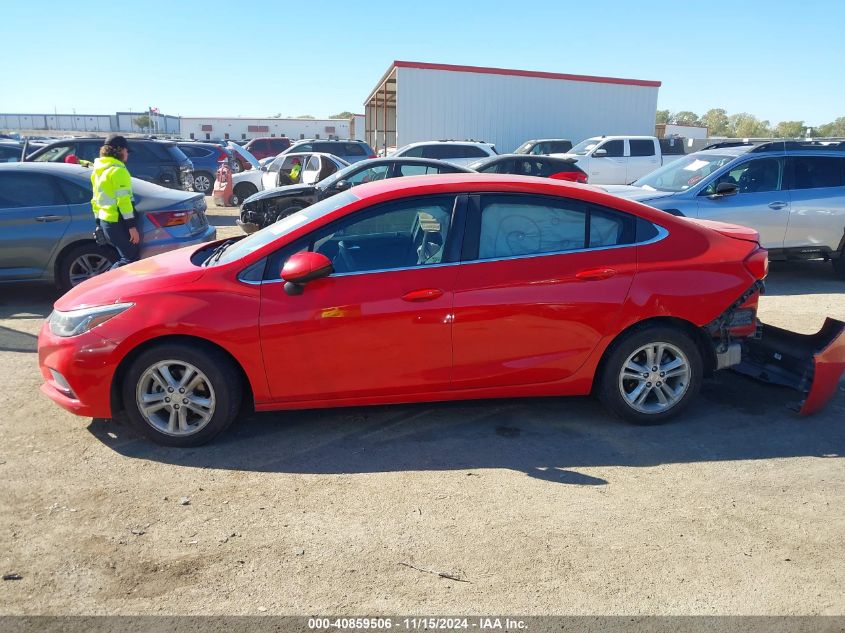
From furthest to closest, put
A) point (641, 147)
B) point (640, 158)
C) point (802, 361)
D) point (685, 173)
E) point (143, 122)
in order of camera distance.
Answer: point (143, 122)
point (641, 147)
point (640, 158)
point (685, 173)
point (802, 361)

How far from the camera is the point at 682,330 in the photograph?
454 cm

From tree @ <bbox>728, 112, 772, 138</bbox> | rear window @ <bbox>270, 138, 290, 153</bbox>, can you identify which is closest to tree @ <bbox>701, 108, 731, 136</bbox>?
tree @ <bbox>728, 112, 772, 138</bbox>

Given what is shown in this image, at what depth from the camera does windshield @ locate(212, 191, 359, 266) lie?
439cm

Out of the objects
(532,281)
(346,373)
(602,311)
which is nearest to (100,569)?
(346,373)

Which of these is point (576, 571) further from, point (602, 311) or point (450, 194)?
point (450, 194)

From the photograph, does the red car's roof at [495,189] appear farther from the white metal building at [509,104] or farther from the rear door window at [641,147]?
the white metal building at [509,104]

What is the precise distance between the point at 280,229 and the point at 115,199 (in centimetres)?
345

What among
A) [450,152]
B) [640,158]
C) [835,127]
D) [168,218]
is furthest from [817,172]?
[835,127]

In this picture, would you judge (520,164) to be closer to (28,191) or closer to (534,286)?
A: (28,191)

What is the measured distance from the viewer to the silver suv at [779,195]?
856 cm

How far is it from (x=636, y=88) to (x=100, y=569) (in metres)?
30.2

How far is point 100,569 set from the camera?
313cm

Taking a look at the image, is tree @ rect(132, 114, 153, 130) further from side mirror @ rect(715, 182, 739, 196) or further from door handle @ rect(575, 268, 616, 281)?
door handle @ rect(575, 268, 616, 281)

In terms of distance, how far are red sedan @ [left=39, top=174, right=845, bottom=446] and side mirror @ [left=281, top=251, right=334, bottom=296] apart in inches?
0.5
